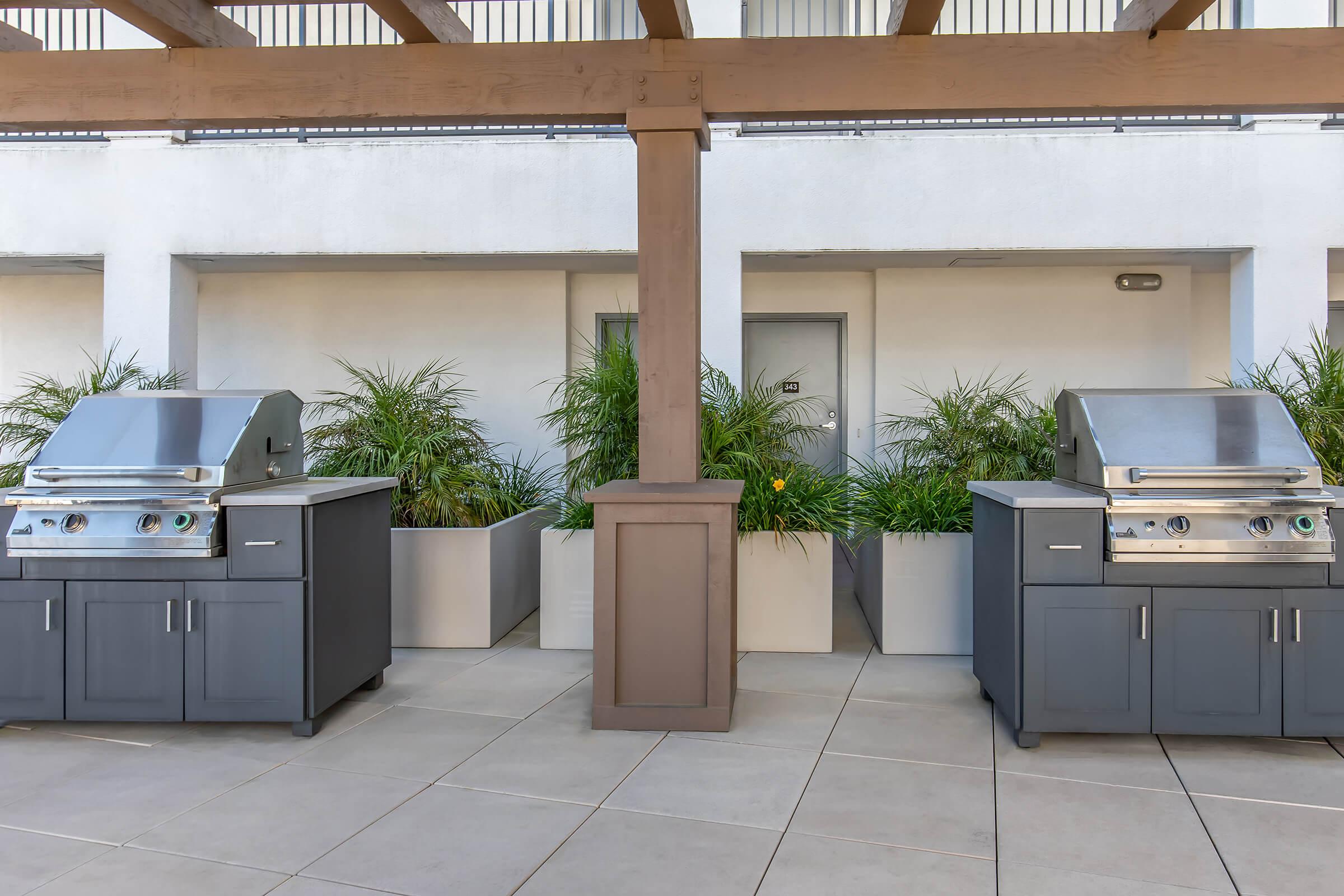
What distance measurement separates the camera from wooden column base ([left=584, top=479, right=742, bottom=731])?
3273mm

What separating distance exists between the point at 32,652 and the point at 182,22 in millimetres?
2437

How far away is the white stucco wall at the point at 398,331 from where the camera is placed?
6969mm

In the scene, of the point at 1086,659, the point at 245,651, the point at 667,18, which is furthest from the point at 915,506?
the point at 245,651

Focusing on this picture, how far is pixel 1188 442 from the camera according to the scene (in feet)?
10.5

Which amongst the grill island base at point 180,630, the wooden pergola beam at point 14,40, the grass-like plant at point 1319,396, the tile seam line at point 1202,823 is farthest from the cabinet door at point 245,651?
the grass-like plant at point 1319,396

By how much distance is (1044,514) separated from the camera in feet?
10.3

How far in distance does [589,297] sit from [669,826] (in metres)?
5.24

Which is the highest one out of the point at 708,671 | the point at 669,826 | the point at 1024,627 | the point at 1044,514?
the point at 1044,514

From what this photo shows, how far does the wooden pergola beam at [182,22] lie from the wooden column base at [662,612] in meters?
2.39

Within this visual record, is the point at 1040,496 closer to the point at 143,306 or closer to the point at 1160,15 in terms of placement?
the point at 1160,15

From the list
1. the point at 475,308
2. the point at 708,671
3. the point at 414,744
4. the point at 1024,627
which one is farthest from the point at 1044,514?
the point at 475,308

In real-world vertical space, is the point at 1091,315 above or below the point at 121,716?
above

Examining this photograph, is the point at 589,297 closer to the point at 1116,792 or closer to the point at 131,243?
the point at 131,243

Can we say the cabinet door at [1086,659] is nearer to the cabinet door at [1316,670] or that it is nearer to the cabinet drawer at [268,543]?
the cabinet door at [1316,670]
